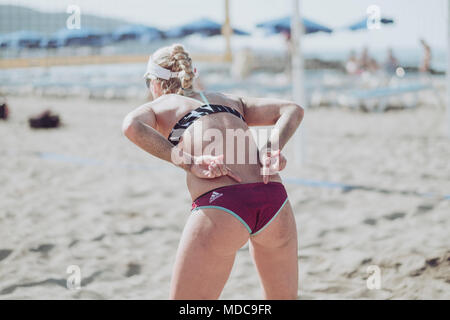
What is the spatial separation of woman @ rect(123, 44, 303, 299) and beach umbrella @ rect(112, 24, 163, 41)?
16474 millimetres

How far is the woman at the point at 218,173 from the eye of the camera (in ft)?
4.72

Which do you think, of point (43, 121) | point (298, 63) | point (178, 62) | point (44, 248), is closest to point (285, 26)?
point (43, 121)

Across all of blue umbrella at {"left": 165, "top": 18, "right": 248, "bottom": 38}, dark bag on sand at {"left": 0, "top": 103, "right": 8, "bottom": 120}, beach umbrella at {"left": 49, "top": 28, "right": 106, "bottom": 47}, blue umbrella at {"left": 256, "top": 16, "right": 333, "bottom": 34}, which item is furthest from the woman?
beach umbrella at {"left": 49, "top": 28, "right": 106, "bottom": 47}

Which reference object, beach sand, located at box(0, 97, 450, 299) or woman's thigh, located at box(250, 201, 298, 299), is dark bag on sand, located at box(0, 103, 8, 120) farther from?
woman's thigh, located at box(250, 201, 298, 299)

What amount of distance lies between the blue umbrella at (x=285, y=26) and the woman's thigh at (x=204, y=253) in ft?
39.9

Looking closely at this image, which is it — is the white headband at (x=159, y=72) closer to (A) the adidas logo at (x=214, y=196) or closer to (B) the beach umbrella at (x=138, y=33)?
(A) the adidas logo at (x=214, y=196)

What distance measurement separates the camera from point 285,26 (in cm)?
1312

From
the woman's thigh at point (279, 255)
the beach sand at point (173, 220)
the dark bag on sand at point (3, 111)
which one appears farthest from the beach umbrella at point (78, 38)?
the woman's thigh at point (279, 255)

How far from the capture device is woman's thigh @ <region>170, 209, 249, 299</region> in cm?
142

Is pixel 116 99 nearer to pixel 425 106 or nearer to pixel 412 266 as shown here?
pixel 425 106
